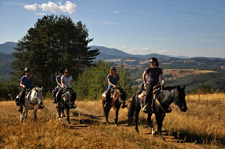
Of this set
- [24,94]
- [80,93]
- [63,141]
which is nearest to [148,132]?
[63,141]

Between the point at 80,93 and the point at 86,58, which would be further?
the point at 86,58

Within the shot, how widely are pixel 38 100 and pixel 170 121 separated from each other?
7.22 metres

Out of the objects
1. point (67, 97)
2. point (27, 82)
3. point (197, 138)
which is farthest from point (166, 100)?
point (27, 82)

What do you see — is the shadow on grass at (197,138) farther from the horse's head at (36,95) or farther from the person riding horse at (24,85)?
the person riding horse at (24,85)

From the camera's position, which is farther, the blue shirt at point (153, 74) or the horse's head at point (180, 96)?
the blue shirt at point (153, 74)

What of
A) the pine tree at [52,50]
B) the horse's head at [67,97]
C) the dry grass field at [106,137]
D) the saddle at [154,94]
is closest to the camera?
the dry grass field at [106,137]

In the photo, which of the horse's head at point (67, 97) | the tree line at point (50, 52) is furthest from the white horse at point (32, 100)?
the tree line at point (50, 52)

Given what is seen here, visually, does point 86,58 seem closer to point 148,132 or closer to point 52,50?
point 52,50

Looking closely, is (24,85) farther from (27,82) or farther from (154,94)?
(154,94)

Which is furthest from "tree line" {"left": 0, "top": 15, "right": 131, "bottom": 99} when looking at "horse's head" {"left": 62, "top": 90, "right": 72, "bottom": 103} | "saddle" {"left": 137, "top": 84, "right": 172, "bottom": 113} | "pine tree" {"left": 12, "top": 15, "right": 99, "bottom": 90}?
"saddle" {"left": 137, "top": 84, "right": 172, "bottom": 113}

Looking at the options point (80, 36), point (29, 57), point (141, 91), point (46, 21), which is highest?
point (46, 21)

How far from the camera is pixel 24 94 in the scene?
943cm

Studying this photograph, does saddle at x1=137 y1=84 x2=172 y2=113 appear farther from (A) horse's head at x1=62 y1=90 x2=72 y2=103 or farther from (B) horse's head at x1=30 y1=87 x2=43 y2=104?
(B) horse's head at x1=30 y1=87 x2=43 y2=104

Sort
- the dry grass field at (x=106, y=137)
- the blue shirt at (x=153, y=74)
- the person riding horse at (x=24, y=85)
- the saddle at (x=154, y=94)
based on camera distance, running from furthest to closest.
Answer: the person riding horse at (x=24, y=85) < the blue shirt at (x=153, y=74) < the saddle at (x=154, y=94) < the dry grass field at (x=106, y=137)
